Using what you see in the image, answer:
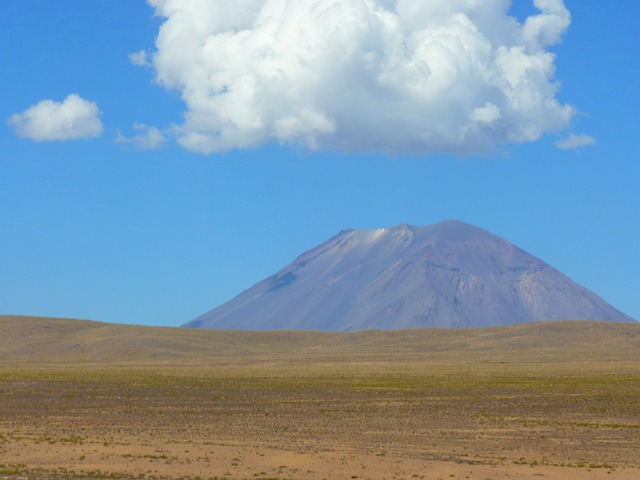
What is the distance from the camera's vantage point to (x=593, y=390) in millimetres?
63844

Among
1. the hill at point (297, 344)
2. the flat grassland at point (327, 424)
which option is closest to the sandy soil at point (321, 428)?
the flat grassland at point (327, 424)

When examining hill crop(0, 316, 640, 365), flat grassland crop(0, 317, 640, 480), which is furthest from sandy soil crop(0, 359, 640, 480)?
hill crop(0, 316, 640, 365)

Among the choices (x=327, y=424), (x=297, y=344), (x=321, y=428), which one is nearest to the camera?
(x=321, y=428)

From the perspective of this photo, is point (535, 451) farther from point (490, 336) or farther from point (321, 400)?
point (490, 336)

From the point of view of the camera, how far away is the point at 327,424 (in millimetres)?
44438

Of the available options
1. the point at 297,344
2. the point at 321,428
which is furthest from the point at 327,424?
the point at 297,344

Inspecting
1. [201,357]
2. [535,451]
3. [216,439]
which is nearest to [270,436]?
[216,439]

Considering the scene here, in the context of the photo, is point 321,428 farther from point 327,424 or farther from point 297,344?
point 297,344

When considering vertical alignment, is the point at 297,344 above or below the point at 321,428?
above

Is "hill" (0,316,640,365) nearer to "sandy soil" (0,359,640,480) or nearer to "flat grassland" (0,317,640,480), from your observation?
"flat grassland" (0,317,640,480)

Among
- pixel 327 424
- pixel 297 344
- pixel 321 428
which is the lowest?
pixel 321 428

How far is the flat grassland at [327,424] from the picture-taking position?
31.9 m

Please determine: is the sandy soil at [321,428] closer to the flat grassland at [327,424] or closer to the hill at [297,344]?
the flat grassland at [327,424]

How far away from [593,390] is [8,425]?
36.1m
